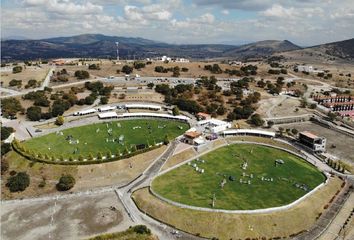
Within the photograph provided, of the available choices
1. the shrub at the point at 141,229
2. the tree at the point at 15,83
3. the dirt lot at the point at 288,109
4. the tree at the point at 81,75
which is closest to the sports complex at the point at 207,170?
the shrub at the point at 141,229

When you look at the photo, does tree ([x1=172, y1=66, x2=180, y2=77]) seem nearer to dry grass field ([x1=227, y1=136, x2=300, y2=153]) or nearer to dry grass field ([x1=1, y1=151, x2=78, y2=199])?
dry grass field ([x1=227, y1=136, x2=300, y2=153])

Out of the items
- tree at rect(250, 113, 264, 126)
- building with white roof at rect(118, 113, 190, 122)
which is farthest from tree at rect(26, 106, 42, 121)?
tree at rect(250, 113, 264, 126)

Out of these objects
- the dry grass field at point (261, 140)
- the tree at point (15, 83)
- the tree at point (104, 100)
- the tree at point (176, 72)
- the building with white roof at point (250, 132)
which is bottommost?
the dry grass field at point (261, 140)

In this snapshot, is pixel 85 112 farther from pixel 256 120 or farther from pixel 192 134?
pixel 256 120

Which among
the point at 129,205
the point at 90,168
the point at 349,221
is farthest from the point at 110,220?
the point at 349,221

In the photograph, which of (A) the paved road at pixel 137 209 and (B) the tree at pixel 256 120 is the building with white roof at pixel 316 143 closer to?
(B) the tree at pixel 256 120

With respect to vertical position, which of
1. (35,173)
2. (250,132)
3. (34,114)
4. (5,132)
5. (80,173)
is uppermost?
(34,114)

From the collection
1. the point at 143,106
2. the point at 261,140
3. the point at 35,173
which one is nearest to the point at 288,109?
the point at 261,140
